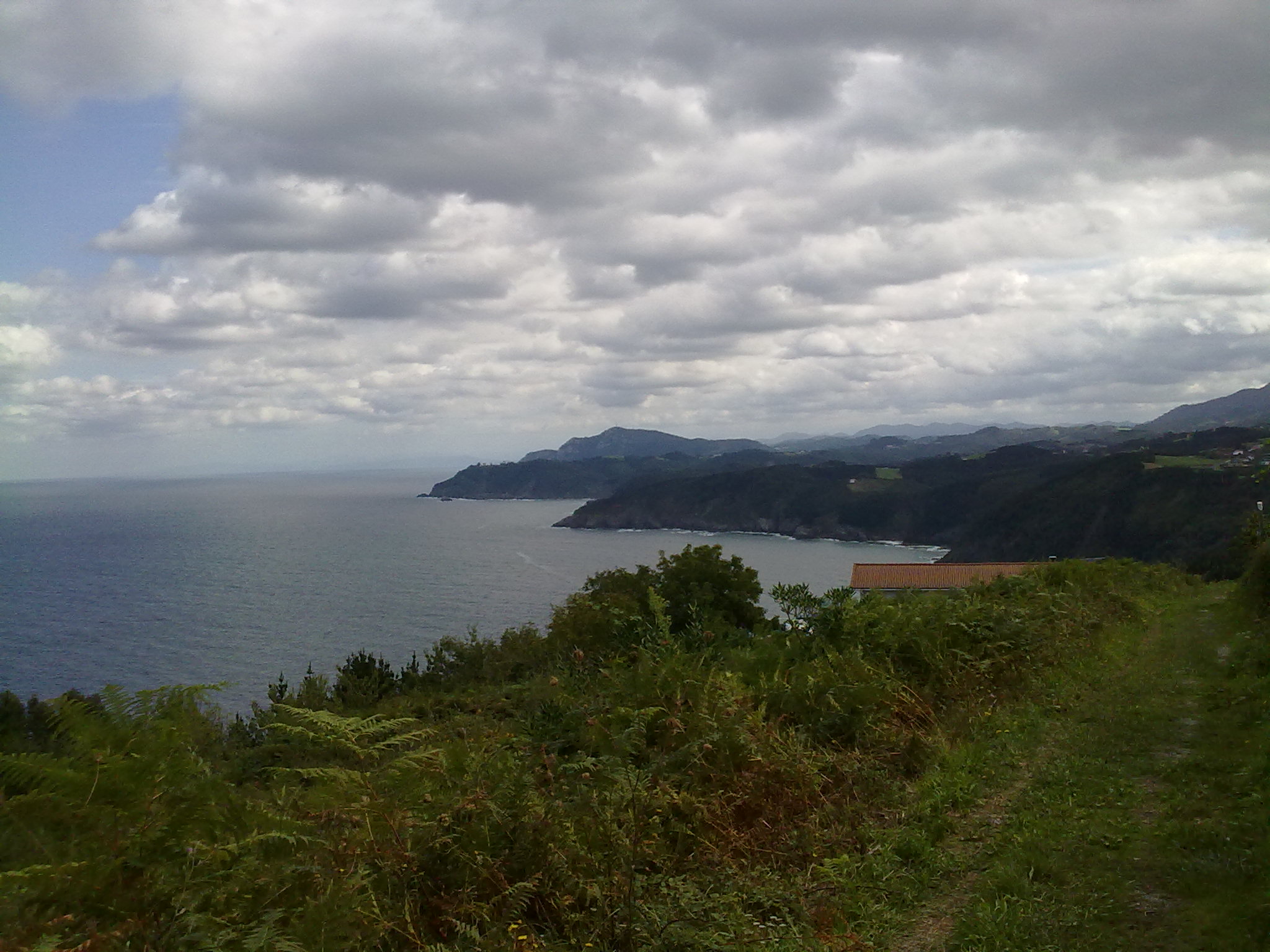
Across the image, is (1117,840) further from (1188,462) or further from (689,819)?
(1188,462)

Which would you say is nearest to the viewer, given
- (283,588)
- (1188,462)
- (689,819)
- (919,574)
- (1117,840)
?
(1117,840)

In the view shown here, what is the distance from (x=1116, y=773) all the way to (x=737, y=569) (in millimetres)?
32625

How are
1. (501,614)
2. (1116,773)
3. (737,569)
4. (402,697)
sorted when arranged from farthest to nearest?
(501,614), (737,569), (402,697), (1116,773)

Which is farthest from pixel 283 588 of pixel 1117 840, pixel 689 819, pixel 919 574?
pixel 1117 840

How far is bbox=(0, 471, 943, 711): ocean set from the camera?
63.1 m

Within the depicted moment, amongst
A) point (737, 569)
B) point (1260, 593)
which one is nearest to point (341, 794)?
point (1260, 593)

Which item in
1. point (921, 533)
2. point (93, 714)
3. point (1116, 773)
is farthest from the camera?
point (921, 533)

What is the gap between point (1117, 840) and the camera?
5121 mm

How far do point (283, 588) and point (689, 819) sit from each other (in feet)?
327

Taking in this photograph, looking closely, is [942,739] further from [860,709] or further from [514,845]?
[514,845]

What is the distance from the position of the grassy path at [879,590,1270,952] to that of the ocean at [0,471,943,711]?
25.6 metres

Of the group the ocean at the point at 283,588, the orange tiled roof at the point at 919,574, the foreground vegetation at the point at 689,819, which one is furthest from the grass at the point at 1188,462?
the foreground vegetation at the point at 689,819

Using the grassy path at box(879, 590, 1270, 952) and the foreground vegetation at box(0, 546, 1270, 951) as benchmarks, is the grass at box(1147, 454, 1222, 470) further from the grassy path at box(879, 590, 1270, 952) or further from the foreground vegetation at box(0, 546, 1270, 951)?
the foreground vegetation at box(0, 546, 1270, 951)

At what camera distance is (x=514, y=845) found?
4.45 metres
